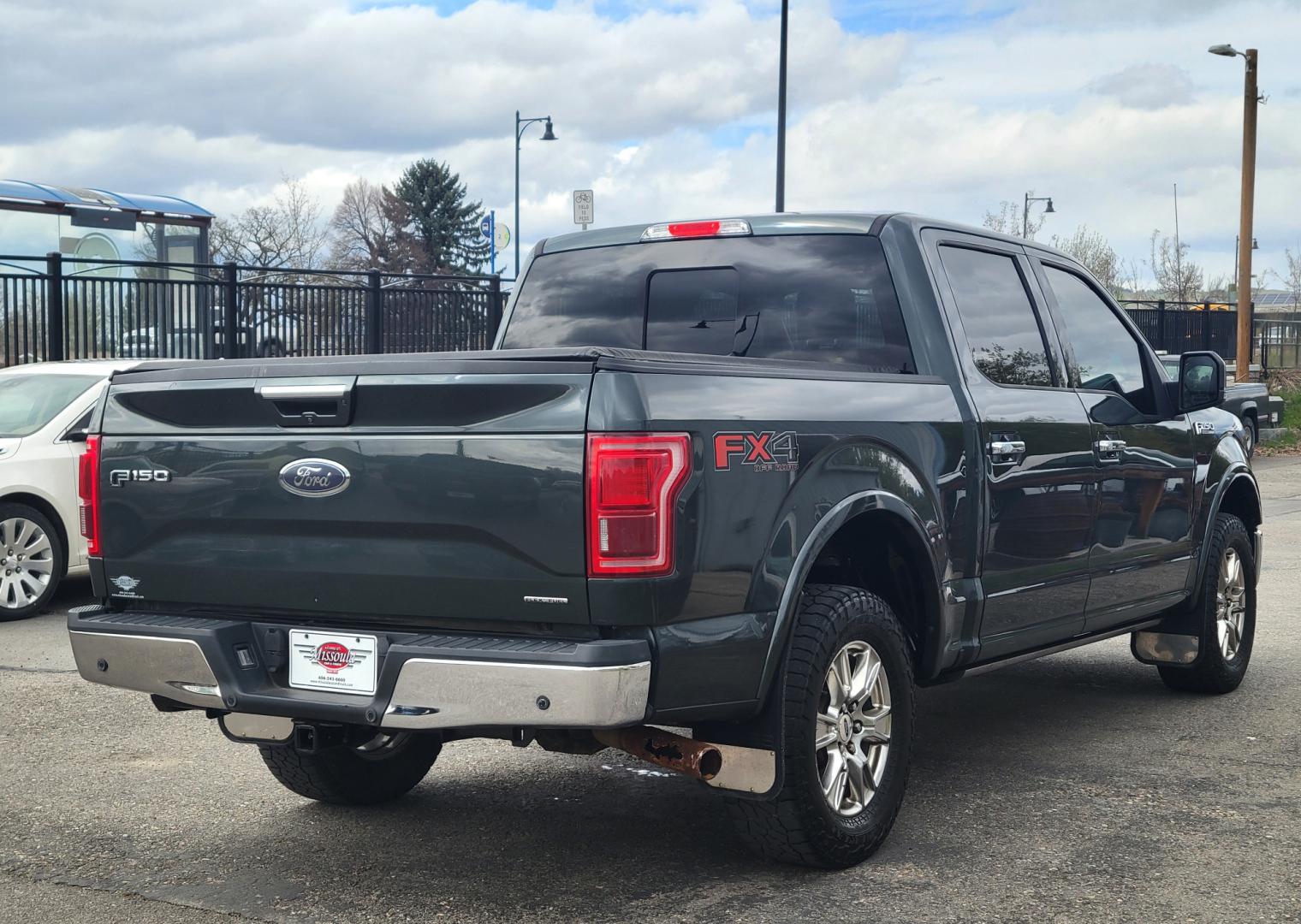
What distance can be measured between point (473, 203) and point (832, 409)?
3768 inches

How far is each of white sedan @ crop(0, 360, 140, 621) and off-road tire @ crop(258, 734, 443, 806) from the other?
4.83m

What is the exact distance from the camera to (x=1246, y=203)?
27781mm

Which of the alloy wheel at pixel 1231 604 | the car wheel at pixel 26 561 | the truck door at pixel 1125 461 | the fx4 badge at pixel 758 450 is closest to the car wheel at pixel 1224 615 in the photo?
the alloy wheel at pixel 1231 604

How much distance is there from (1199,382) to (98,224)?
18.0 metres

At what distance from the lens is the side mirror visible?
21.0 ft

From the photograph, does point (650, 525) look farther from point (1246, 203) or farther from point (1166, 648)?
point (1246, 203)

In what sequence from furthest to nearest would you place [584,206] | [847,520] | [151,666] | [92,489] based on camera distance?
[584,206]
[92,489]
[847,520]
[151,666]

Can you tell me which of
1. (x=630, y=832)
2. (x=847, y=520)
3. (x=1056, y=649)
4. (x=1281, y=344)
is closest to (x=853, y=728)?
(x=847, y=520)

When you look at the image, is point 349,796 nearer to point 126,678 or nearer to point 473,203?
point 126,678

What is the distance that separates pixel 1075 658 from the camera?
8.27m

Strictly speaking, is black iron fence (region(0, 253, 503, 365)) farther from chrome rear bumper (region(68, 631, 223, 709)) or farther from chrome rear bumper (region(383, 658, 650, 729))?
chrome rear bumper (region(383, 658, 650, 729))

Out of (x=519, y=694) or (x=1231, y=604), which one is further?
(x=1231, y=604)

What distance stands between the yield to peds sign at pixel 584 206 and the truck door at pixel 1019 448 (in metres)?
18.2

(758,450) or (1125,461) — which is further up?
(758,450)
